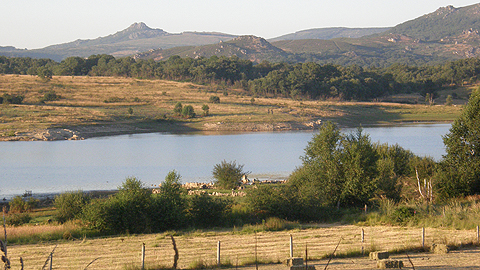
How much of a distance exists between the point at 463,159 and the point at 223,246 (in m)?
15.1

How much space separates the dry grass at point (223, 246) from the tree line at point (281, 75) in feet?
264

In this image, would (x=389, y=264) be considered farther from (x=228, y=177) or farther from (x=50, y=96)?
(x=50, y=96)

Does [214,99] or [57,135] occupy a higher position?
[214,99]

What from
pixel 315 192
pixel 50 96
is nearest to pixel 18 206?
pixel 315 192

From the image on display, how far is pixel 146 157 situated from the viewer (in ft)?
144

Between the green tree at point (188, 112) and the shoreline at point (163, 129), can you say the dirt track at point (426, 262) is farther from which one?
the green tree at point (188, 112)

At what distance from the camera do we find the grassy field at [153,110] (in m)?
63.1

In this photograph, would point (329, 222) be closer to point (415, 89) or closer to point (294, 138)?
point (294, 138)

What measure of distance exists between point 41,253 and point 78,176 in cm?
2140

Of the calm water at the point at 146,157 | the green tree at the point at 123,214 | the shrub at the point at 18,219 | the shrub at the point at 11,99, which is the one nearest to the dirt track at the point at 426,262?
the green tree at the point at 123,214

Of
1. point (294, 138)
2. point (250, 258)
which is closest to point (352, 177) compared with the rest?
point (250, 258)

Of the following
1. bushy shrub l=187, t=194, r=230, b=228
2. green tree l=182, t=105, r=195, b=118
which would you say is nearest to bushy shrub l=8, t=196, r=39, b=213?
bushy shrub l=187, t=194, r=230, b=228

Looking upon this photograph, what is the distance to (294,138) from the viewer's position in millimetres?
57969

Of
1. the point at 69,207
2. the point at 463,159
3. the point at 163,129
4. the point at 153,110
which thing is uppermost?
the point at 153,110
